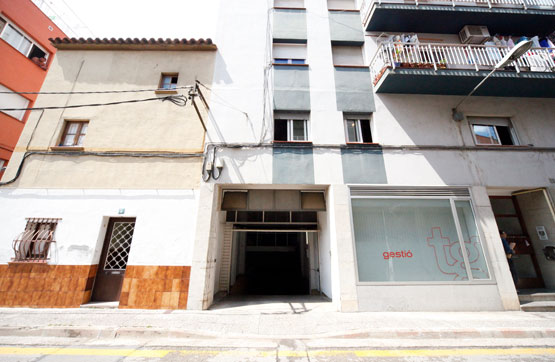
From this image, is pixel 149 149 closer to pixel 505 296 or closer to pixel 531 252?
pixel 505 296

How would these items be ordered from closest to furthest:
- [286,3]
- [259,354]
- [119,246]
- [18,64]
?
[259,354] → [119,246] → [286,3] → [18,64]

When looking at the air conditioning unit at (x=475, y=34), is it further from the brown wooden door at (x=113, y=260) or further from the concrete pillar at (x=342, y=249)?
the brown wooden door at (x=113, y=260)

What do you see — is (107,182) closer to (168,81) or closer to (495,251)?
(168,81)

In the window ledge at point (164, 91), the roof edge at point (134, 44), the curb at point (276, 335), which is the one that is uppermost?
the roof edge at point (134, 44)

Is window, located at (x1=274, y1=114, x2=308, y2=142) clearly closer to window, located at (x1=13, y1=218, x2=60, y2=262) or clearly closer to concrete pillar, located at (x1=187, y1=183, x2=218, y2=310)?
concrete pillar, located at (x1=187, y1=183, x2=218, y2=310)

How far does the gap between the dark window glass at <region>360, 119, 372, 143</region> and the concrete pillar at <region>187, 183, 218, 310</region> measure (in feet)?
17.5

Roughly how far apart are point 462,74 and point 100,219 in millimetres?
11953

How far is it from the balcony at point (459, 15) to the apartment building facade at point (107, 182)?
6.57 meters

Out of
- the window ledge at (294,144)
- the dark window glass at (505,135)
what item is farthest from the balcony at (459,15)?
the window ledge at (294,144)

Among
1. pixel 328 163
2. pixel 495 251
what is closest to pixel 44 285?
pixel 328 163

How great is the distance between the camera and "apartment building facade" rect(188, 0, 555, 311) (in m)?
5.90

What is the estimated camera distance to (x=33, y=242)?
5.82m

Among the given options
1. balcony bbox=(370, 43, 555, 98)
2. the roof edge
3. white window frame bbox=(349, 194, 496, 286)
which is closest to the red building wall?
the roof edge

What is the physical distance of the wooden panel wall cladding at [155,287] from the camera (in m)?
5.54
